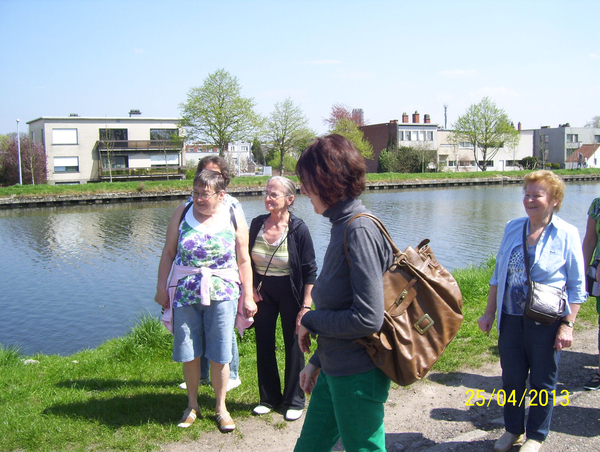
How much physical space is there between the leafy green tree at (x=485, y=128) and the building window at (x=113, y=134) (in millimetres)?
45092

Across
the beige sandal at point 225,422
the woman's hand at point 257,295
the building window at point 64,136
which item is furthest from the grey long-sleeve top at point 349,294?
the building window at point 64,136

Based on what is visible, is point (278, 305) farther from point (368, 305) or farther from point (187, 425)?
point (368, 305)

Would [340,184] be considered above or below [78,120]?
below

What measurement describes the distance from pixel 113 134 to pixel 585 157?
69877mm

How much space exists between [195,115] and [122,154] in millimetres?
10857

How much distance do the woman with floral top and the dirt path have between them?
0.79 feet

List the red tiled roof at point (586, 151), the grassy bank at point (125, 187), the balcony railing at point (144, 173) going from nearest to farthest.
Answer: the grassy bank at point (125, 187) < the balcony railing at point (144, 173) < the red tiled roof at point (586, 151)

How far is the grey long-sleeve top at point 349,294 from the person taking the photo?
7.08 feet

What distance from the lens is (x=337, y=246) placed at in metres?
2.26

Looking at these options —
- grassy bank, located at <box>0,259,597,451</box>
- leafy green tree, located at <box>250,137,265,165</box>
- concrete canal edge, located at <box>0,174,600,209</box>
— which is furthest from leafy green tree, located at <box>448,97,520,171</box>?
grassy bank, located at <box>0,259,597,451</box>

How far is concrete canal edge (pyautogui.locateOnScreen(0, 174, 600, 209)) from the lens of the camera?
3728 centimetres

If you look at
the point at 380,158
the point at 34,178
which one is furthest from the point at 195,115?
the point at 380,158

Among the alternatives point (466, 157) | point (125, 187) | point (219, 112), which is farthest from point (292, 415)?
point (466, 157)

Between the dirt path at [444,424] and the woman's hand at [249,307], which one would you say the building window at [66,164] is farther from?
the dirt path at [444,424]
